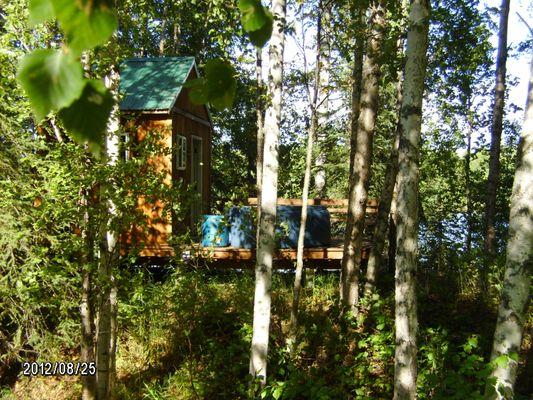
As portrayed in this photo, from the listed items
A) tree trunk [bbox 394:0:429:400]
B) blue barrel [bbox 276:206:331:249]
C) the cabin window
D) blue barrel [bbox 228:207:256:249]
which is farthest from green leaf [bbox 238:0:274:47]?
the cabin window

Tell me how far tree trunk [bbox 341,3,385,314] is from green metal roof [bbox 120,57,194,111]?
184 inches

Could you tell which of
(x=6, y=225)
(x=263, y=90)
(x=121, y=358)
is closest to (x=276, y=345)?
(x=121, y=358)

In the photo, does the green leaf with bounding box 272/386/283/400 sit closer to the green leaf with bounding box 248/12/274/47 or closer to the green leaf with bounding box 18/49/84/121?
the green leaf with bounding box 248/12/274/47

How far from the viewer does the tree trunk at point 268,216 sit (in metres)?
5.34

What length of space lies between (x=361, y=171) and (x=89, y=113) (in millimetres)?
7224

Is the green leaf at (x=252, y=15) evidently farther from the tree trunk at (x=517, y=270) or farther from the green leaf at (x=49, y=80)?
the tree trunk at (x=517, y=270)

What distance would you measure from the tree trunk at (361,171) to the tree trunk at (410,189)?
3.19m

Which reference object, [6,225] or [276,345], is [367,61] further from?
[6,225]

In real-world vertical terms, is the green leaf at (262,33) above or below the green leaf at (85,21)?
above

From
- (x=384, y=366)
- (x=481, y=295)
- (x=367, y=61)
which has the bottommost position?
(x=384, y=366)

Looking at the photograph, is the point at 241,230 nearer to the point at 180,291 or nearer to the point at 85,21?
the point at 180,291

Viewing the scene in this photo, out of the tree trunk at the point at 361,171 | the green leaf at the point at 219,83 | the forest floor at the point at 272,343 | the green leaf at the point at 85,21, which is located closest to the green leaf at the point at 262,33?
the green leaf at the point at 219,83

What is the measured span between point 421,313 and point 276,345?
289 centimetres

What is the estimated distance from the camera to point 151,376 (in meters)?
7.22
